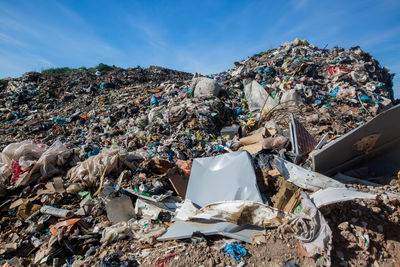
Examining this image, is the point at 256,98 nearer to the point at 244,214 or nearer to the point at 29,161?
the point at 244,214

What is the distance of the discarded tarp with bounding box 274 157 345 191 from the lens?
2422 millimetres

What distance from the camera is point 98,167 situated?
11.1 ft

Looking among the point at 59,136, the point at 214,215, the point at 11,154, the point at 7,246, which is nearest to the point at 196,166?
the point at 214,215

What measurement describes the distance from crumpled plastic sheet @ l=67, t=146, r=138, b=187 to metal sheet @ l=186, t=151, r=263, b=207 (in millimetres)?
1396

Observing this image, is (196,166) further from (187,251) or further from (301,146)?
(301,146)

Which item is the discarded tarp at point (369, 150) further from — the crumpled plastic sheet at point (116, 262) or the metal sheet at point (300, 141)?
the crumpled plastic sheet at point (116, 262)

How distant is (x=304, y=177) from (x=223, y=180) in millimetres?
1021

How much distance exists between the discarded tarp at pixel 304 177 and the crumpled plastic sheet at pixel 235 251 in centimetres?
124

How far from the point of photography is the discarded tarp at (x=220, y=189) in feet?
6.56

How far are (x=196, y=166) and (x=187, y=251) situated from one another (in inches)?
53.9

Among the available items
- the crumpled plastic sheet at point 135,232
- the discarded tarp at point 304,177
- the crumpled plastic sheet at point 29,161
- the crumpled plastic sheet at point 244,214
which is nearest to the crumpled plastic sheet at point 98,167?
the crumpled plastic sheet at point 29,161

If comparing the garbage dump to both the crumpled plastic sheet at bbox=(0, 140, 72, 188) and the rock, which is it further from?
the rock

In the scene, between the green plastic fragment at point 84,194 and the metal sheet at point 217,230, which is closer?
the metal sheet at point 217,230

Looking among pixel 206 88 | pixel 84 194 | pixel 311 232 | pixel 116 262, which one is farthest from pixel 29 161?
pixel 206 88
